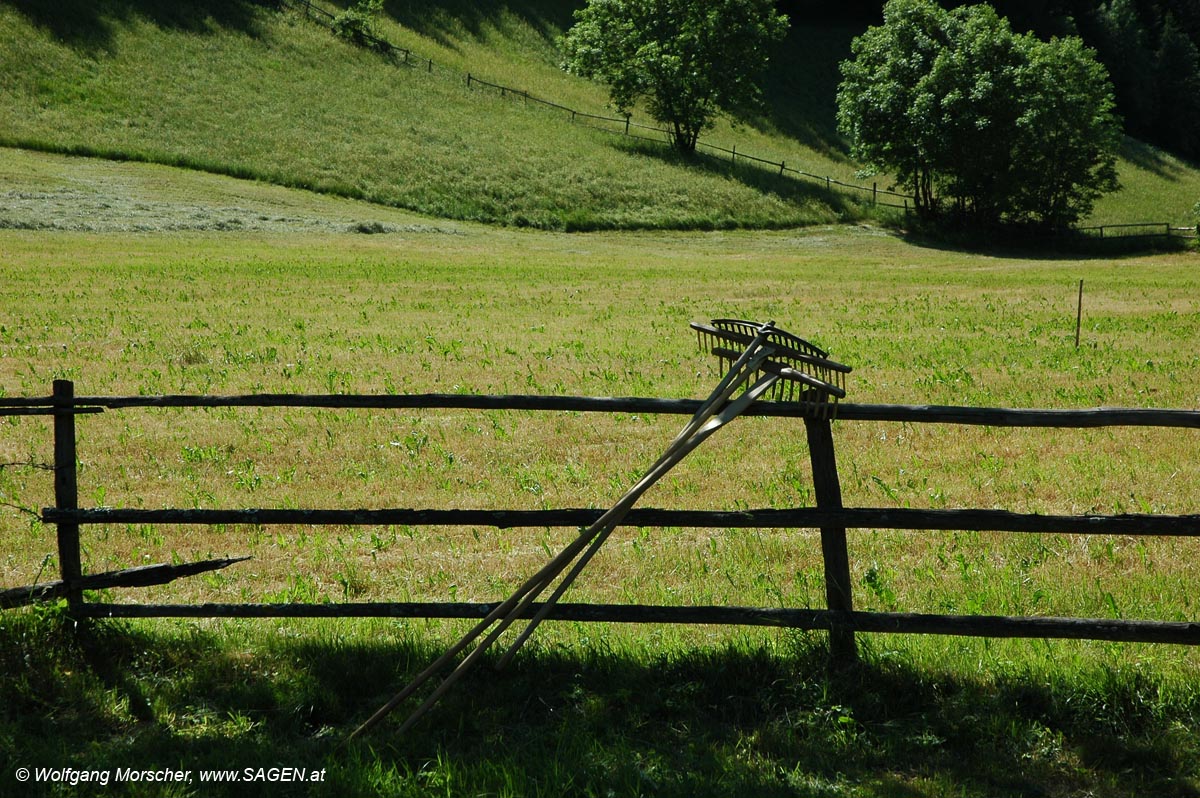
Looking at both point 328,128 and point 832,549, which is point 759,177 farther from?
point 832,549

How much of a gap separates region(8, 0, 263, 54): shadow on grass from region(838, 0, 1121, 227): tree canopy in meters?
42.3

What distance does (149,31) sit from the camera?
65812 mm

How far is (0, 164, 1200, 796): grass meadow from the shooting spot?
205 inches

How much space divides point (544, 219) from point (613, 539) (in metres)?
43.8

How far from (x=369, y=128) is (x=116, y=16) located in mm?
19504

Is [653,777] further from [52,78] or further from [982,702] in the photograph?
[52,78]

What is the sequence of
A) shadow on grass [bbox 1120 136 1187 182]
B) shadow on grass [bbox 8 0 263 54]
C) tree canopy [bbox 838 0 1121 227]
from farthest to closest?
1. shadow on grass [bbox 1120 136 1187 182]
2. shadow on grass [bbox 8 0 263 54]
3. tree canopy [bbox 838 0 1121 227]

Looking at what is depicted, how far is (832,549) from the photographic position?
19.6ft

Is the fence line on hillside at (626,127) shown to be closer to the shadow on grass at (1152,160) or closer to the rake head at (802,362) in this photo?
the shadow on grass at (1152,160)

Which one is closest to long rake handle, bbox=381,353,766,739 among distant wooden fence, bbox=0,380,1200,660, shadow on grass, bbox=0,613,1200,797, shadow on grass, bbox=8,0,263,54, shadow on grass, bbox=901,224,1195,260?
shadow on grass, bbox=0,613,1200,797

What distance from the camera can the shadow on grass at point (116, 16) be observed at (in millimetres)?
61719

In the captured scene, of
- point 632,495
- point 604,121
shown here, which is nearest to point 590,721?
point 632,495

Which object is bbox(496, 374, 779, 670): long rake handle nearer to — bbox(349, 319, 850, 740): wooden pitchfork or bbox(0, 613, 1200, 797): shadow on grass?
bbox(349, 319, 850, 740): wooden pitchfork

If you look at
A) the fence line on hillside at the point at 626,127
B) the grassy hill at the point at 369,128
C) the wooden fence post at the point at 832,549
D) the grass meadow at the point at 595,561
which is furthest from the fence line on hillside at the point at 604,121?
the wooden fence post at the point at 832,549
